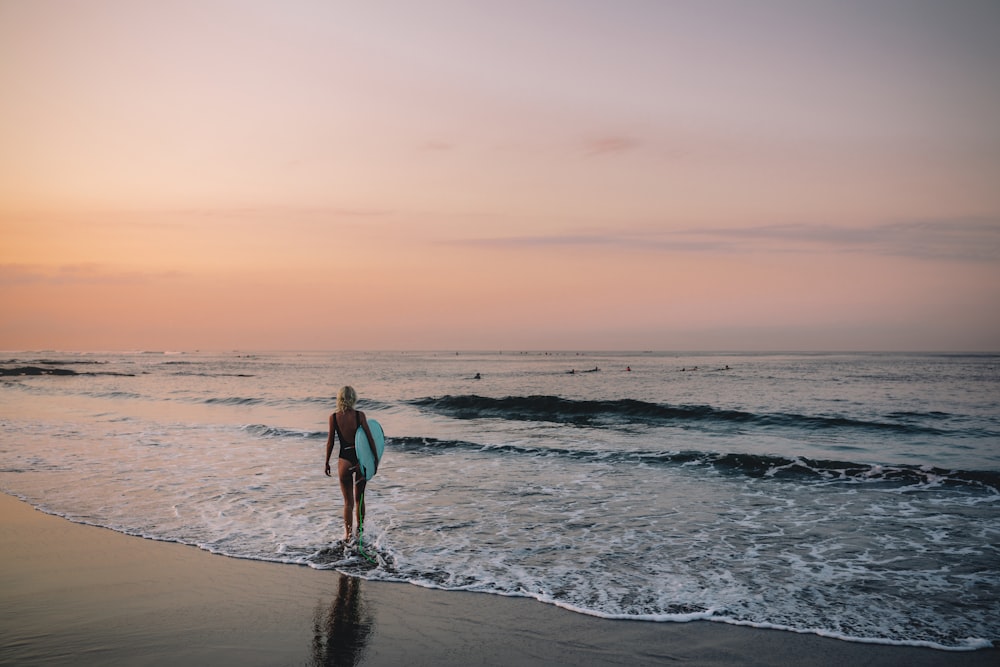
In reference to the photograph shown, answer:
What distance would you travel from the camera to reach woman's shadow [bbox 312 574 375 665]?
18.9 feet

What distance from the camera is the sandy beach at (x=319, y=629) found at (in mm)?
5828

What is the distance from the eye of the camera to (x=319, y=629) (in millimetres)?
6410

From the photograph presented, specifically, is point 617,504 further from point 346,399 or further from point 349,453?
point 346,399

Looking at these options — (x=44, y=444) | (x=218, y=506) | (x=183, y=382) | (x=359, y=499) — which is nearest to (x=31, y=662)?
(x=359, y=499)

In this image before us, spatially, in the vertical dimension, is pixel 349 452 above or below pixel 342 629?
above

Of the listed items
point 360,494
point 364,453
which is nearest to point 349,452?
point 364,453

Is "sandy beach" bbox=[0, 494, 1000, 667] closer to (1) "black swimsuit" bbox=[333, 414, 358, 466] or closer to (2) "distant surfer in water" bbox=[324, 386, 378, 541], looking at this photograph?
(2) "distant surfer in water" bbox=[324, 386, 378, 541]

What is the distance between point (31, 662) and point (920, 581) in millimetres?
10243

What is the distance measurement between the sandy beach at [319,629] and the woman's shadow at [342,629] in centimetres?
2

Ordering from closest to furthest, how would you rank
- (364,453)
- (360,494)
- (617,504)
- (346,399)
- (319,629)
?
(319,629) < (346,399) < (364,453) < (360,494) < (617,504)

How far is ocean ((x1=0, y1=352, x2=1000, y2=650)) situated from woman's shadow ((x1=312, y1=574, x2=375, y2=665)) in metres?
1.05

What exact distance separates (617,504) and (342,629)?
301 inches

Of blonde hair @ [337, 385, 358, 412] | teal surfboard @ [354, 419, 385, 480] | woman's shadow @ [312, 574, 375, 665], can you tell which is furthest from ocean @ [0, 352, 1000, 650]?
blonde hair @ [337, 385, 358, 412]

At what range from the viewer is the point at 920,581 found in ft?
27.1
